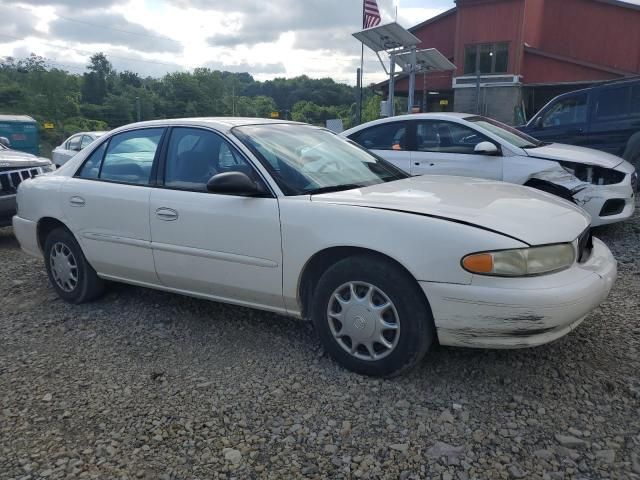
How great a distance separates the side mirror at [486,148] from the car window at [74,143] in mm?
11291

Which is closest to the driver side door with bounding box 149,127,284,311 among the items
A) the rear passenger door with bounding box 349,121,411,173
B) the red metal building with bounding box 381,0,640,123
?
the rear passenger door with bounding box 349,121,411,173

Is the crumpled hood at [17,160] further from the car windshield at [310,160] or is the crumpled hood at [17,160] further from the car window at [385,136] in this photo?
the car windshield at [310,160]

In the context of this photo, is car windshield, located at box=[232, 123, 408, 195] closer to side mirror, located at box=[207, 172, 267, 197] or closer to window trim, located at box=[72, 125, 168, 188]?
side mirror, located at box=[207, 172, 267, 197]

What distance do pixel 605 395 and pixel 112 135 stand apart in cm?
386

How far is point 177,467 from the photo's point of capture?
7.83 ft

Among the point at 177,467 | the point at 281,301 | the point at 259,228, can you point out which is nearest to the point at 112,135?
the point at 259,228

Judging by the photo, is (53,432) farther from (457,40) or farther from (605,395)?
(457,40)

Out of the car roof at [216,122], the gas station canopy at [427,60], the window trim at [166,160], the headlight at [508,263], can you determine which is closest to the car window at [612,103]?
the gas station canopy at [427,60]

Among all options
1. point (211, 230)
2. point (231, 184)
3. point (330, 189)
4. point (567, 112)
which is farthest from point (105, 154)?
point (567, 112)

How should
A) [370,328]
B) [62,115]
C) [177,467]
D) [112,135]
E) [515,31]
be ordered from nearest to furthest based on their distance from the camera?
[177,467], [370,328], [112,135], [515,31], [62,115]

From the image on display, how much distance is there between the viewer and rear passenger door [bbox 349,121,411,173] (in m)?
6.68

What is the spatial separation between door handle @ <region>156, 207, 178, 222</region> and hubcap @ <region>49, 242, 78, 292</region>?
1.15 metres

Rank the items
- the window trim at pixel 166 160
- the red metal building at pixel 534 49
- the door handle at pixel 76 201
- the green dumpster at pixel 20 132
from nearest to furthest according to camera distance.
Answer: the window trim at pixel 166 160, the door handle at pixel 76 201, the green dumpster at pixel 20 132, the red metal building at pixel 534 49

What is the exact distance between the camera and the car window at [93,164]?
4.30m
